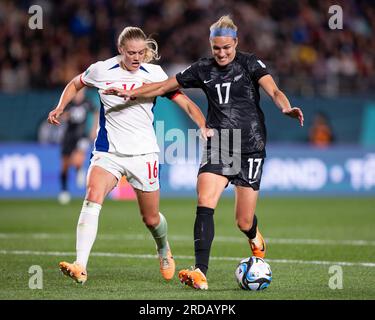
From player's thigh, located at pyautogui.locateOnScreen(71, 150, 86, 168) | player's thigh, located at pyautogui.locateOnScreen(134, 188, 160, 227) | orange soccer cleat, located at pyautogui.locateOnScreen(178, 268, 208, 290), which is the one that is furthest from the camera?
player's thigh, located at pyautogui.locateOnScreen(71, 150, 86, 168)

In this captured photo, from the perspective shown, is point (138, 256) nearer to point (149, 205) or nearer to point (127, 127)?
point (149, 205)

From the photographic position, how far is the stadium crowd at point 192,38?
21969 mm

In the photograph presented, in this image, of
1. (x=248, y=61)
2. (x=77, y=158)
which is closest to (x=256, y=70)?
(x=248, y=61)

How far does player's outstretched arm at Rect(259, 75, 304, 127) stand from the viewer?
26.3 ft

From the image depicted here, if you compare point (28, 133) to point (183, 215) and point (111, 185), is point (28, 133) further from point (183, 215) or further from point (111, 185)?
point (111, 185)

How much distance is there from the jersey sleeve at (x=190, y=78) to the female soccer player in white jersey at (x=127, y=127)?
0.17 meters

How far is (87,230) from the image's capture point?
839 centimetres

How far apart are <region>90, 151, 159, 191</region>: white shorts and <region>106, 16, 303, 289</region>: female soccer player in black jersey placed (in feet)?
1.75

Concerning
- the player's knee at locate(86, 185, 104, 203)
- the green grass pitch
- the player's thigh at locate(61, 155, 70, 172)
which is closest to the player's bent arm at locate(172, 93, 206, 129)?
the player's knee at locate(86, 185, 104, 203)

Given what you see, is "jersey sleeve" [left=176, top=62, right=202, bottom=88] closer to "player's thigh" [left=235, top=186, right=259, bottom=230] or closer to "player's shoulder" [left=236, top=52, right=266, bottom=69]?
"player's shoulder" [left=236, top=52, right=266, bottom=69]

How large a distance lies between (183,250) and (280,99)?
3960 millimetres

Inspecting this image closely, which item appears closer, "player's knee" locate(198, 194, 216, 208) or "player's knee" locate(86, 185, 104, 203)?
"player's knee" locate(198, 194, 216, 208)

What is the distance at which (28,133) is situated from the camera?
21.1 metres

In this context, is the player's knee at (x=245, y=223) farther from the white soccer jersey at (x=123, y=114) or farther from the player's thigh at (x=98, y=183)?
the player's thigh at (x=98, y=183)
